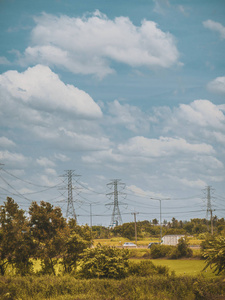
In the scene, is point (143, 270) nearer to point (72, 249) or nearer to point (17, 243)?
point (72, 249)

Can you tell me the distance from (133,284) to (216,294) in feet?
13.5

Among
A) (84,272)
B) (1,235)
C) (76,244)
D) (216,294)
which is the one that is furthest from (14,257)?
(216,294)

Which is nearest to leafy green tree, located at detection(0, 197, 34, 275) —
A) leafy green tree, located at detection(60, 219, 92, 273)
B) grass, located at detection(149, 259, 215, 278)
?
leafy green tree, located at detection(60, 219, 92, 273)

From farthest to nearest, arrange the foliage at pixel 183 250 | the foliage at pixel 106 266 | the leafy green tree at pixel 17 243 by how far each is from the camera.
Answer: the foliage at pixel 183 250 < the leafy green tree at pixel 17 243 < the foliage at pixel 106 266

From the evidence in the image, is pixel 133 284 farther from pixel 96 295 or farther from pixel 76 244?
pixel 76 244

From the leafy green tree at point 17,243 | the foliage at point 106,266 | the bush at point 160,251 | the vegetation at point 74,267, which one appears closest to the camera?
the vegetation at point 74,267

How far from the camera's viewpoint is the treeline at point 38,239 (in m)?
25.2

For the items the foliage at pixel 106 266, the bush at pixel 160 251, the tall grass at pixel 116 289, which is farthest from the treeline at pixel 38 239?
the bush at pixel 160 251

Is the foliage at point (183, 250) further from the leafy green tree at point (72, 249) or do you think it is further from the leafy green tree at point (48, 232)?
the leafy green tree at point (48, 232)

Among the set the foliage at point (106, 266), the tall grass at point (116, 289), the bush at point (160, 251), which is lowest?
the bush at point (160, 251)

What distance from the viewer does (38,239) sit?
2588cm

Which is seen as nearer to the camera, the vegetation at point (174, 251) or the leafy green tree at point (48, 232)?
the leafy green tree at point (48, 232)

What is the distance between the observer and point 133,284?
1794 cm

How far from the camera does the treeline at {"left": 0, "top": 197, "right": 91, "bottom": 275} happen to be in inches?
992
